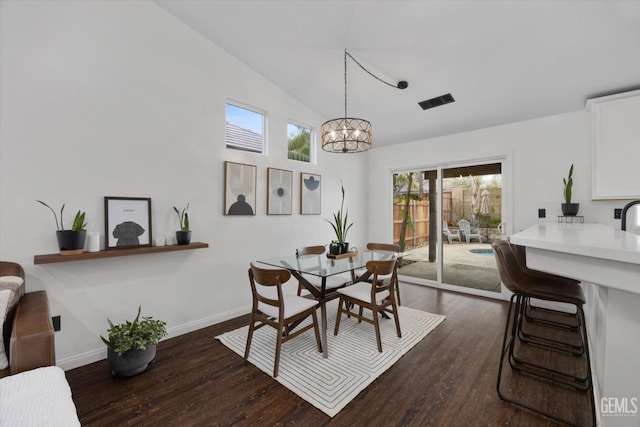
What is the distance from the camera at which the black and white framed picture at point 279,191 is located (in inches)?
143

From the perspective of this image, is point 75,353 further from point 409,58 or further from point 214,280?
point 409,58

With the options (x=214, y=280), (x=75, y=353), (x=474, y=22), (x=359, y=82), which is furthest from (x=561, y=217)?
(x=75, y=353)

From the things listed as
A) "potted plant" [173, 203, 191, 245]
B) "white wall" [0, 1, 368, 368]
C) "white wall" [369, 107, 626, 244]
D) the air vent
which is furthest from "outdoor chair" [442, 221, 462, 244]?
"potted plant" [173, 203, 191, 245]

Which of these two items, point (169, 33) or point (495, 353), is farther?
point (169, 33)

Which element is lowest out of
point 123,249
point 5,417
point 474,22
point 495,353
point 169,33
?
point 495,353

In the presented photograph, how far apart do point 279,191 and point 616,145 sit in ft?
12.2

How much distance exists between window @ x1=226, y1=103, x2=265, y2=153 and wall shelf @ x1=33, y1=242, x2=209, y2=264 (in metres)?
1.29

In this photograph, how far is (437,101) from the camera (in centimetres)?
356

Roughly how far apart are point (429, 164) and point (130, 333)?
4.44m

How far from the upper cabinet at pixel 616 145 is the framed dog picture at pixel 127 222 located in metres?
4.63

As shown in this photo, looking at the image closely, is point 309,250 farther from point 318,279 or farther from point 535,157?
point 535,157

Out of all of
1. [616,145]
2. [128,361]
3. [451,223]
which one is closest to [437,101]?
[616,145]

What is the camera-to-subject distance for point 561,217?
10.8 feet

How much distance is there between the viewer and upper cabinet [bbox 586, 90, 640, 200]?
2.74 meters
